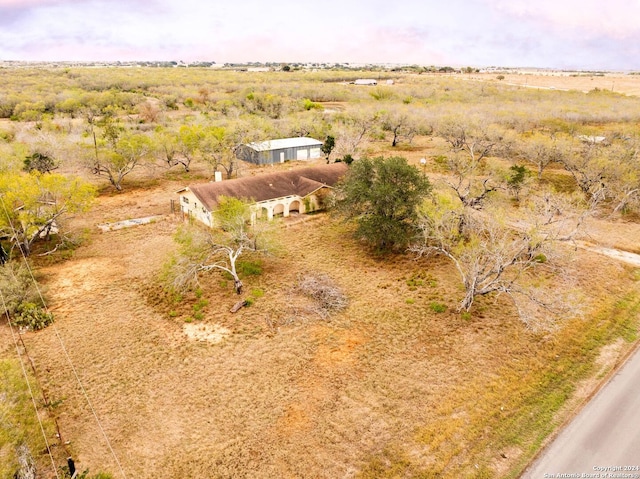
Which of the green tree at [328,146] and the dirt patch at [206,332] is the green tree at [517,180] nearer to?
the green tree at [328,146]

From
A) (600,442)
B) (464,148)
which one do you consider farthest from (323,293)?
(464,148)

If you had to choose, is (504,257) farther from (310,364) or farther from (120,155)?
(120,155)

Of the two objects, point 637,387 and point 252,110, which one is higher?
point 252,110

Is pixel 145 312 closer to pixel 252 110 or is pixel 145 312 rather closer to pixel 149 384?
pixel 149 384

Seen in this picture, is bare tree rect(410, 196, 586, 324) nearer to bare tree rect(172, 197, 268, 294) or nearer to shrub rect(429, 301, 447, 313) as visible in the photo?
shrub rect(429, 301, 447, 313)

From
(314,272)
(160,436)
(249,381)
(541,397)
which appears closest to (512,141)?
(314,272)

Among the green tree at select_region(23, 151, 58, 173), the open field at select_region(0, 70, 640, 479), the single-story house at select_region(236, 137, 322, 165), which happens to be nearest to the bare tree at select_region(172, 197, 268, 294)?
the open field at select_region(0, 70, 640, 479)
